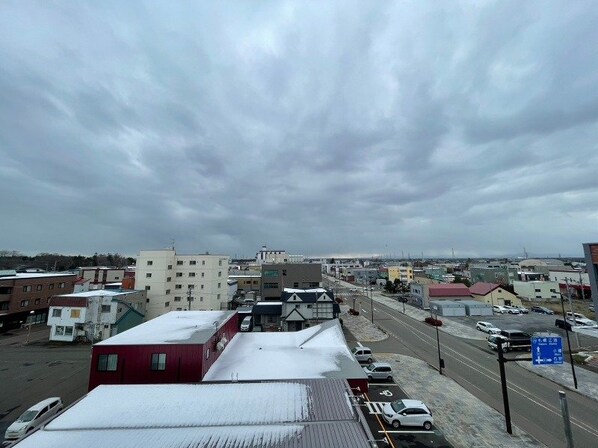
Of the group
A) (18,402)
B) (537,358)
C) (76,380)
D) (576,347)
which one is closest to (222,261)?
(76,380)

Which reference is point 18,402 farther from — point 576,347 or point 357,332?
point 576,347

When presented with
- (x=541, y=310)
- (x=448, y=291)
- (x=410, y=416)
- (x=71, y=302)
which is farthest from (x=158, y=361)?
(x=541, y=310)

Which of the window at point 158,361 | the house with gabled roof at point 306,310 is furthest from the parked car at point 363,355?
the window at point 158,361

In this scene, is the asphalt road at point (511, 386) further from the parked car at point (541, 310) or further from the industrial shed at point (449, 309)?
the parked car at point (541, 310)

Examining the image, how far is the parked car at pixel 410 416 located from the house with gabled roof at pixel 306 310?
24.6 meters

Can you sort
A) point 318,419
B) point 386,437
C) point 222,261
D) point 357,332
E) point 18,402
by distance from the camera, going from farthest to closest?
1. point 222,261
2. point 357,332
3. point 18,402
4. point 386,437
5. point 318,419

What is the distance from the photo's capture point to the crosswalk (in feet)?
61.1

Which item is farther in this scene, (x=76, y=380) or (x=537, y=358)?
(x=76, y=380)

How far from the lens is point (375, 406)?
19.4 metres

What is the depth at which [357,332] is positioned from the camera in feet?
134

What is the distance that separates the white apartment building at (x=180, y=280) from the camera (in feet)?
166

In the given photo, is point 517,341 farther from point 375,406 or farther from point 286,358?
point 286,358

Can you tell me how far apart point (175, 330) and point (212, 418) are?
12180mm

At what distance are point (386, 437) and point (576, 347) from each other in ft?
110
